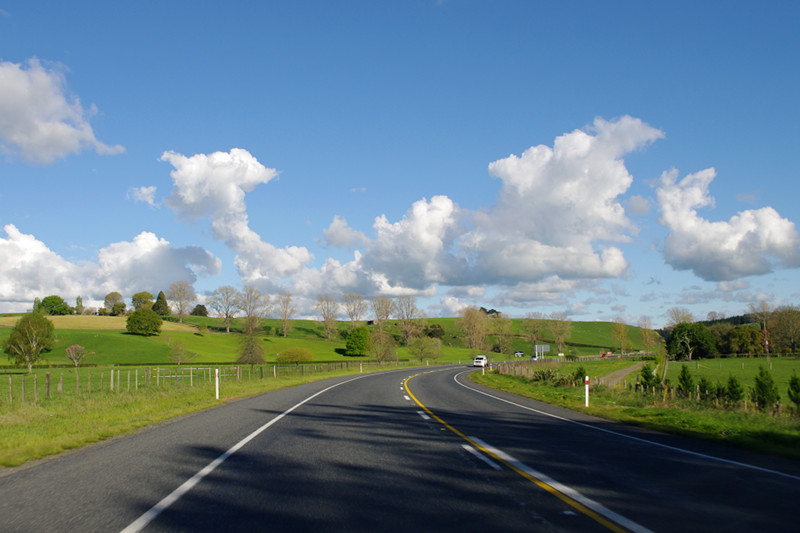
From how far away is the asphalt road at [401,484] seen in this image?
5.66 metres

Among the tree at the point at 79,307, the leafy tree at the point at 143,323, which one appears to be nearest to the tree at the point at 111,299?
the tree at the point at 79,307

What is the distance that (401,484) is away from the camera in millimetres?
7312

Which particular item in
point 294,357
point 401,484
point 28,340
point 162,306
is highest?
point 162,306

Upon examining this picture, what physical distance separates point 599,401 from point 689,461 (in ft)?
51.4

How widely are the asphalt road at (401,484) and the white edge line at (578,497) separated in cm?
3

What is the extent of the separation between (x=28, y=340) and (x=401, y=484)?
280 ft

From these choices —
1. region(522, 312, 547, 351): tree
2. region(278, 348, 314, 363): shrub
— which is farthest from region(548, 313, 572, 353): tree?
region(278, 348, 314, 363): shrub

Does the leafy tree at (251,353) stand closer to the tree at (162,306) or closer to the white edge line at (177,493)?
the white edge line at (177,493)

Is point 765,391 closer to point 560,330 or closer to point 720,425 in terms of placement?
point 720,425

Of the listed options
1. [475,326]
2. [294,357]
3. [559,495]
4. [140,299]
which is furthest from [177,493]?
[140,299]

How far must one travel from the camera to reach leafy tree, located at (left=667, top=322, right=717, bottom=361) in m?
122

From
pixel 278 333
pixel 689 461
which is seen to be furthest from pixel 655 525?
pixel 278 333

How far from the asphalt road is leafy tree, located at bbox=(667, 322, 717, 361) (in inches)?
4832

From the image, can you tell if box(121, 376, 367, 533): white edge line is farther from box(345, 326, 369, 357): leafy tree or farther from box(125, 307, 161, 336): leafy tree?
box(125, 307, 161, 336): leafy tree
